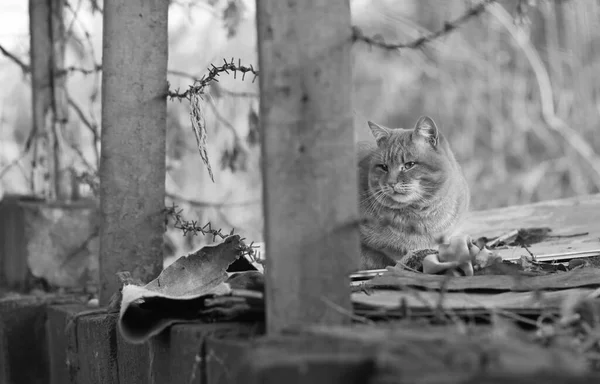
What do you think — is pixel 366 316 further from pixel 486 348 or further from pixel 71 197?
pixel 71 197

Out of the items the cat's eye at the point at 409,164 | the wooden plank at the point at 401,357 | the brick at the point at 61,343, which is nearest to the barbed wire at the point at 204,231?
the brick at the point at 61,343

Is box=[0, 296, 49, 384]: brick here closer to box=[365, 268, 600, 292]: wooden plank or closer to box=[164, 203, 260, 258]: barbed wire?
box=[164, 203, 260, 258]: barbed wire

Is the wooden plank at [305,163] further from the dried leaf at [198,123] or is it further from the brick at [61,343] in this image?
the brick at [61,343]

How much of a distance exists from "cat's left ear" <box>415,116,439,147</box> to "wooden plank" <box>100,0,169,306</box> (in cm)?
131

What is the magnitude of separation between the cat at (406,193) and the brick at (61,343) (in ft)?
3.98

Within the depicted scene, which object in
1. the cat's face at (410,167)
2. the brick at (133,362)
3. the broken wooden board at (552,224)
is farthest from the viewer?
the cat's face at (410,167)

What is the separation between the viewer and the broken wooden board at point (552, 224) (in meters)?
3.10

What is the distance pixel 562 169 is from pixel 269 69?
8436mm

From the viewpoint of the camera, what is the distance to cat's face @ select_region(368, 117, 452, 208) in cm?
369

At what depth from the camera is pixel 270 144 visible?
172 centimetres

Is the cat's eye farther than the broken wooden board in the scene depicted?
Yes

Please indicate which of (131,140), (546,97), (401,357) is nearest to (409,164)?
(131,140)

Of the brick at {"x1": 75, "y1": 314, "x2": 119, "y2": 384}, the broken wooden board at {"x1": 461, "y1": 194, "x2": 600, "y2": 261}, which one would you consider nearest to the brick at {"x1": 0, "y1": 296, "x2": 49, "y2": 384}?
the brick at {"x1": 75, "y1": 314, "x2": 119, "y2": 384}

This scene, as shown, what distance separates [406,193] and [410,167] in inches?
6.6
